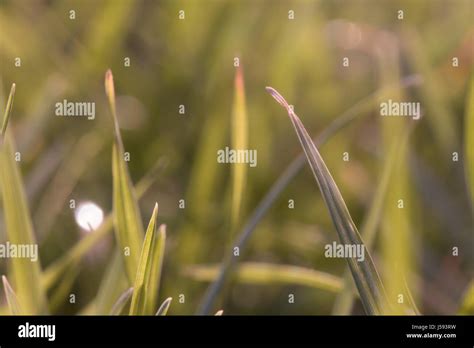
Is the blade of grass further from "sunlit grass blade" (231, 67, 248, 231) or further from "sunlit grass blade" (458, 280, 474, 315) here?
"sunlit grass blade" (458, 280, 474, 315)

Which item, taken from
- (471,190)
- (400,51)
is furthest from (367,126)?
(471,190)

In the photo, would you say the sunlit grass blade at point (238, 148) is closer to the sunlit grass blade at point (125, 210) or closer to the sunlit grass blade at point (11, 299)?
the sunlit grass blade at point (125, 210)

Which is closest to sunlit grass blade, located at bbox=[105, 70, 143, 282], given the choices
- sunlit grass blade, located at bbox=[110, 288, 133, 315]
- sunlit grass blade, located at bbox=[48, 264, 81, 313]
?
sunlit grass blade, located at bbox=[110, 288, 133, 315]

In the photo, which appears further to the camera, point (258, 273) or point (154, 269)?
point (258, 273)

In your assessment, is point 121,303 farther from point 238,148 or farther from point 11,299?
point 238,148

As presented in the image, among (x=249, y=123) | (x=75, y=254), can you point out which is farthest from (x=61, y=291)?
(x=249, y=123)

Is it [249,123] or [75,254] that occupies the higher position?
[249,123]

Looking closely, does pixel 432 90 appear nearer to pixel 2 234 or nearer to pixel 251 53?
pixel 251 53
